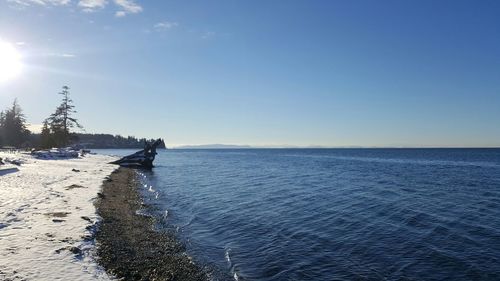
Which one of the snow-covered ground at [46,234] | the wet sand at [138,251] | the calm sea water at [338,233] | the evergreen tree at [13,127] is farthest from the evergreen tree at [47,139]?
the wet sand at [138,251]

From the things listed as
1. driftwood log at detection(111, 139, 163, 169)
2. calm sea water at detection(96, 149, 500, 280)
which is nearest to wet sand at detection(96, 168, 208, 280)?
calm sea water at detection(96, 149, 500, 280)

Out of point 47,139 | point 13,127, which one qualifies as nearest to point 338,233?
point 47,139

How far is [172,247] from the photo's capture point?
17000 mm

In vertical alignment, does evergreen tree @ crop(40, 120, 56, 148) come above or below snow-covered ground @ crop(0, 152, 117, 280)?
above

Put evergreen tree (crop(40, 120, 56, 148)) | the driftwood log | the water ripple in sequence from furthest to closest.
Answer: evergreen tree (crop(40, 120, 56, 148))
the driftwood log
the water ripple

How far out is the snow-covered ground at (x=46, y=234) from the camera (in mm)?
11516

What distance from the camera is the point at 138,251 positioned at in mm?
15391

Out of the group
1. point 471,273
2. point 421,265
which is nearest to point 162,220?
point 421,265

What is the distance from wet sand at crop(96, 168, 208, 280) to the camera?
1299cm

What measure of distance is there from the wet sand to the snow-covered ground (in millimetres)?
578

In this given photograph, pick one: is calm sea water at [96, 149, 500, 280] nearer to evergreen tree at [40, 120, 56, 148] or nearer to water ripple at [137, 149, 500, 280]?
water ripple at [137, 149, 500, 280]

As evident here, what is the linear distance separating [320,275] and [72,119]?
9164 centimetres

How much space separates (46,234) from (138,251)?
144 inches

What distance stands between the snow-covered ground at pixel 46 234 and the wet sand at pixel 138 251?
0.58m
